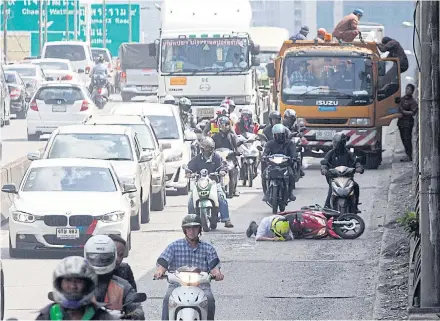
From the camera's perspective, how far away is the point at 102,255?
9.23 metres

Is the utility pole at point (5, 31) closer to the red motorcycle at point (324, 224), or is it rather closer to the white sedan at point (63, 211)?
the red motorcycle at point (324, 224)

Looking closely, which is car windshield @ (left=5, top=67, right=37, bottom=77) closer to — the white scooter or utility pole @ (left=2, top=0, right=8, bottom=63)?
utility pole @ (left=2, top=0, right=8, bottom=63)

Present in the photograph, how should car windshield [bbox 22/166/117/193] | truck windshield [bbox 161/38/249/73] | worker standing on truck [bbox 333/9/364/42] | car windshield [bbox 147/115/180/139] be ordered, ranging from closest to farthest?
car windshield [bbox 22/166/117/193] → car windshield [bbox 147/115/180/139] → worker standing on truck [bbox 333/9/364/42] → truck windshield [bbox 161/38/249/73]

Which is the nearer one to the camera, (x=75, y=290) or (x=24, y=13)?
(x=75, y=290)

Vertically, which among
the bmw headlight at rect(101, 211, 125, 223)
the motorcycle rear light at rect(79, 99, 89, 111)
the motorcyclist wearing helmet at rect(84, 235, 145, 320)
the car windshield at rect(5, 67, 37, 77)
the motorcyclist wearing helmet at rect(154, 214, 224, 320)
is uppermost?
the motorcyclist wearing helmet at rect(84, 235, 145, 320)

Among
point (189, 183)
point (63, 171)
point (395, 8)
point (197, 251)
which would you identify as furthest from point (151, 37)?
point (197, 251)

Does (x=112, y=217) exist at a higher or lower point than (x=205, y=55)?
lower

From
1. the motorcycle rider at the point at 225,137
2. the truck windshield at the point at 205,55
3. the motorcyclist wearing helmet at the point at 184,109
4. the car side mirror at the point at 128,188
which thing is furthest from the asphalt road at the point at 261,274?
the truck windshield at the point at 205,55

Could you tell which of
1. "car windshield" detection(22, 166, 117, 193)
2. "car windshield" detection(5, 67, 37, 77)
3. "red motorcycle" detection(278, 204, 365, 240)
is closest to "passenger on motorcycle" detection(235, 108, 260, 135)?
"red motorcycle" detection(278, 204, 365, 240)

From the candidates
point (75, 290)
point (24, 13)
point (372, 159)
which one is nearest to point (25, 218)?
point (75, 290)

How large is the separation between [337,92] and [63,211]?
14.1 m

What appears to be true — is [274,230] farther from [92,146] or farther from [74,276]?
[74,276]

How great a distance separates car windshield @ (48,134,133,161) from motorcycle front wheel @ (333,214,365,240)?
3.45 m

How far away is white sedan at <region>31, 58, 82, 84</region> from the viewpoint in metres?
53.6
